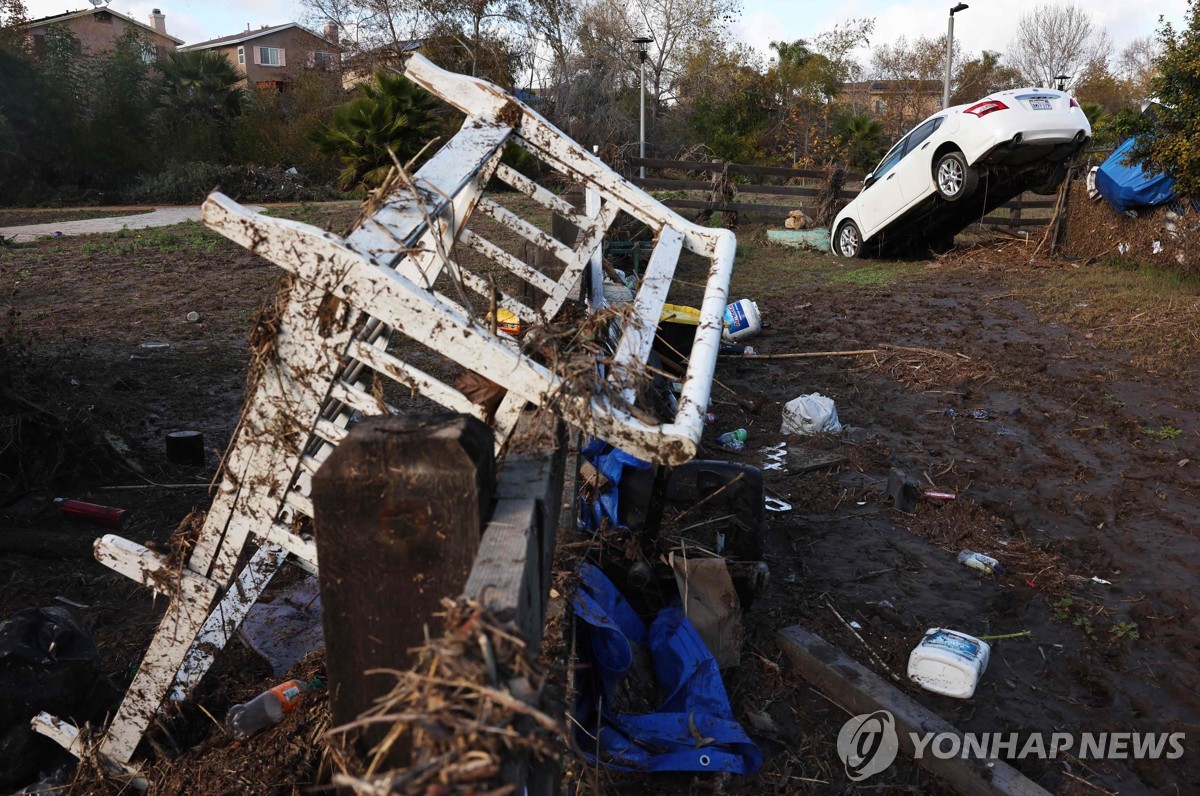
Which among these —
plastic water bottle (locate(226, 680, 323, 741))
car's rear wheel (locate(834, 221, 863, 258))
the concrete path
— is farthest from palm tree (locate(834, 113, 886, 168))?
plastic water bottle (locate(226, 680, 323, 741))

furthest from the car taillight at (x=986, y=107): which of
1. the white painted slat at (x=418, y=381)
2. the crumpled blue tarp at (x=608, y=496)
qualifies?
the white painted slat at (x=418, y=381)

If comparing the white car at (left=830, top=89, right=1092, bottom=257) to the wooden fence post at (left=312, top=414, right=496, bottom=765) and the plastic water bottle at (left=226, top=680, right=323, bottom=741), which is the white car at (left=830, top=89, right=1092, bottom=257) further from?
the wooden fence post at (left=312, top=414, right=496, bottom=765)

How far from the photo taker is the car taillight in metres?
10.1

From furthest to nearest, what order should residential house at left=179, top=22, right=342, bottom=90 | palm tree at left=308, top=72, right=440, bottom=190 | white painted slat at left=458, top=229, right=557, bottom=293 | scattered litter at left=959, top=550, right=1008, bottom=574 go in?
residential house at left=179, top=22, right=342, bottom=90
palm tree at left=308, top=72, right=440, bottom=190
scattered litter at left=959, top=550, right=1008, bottom=574
white painted slat at left=458, top=229, right=557, bottom=293

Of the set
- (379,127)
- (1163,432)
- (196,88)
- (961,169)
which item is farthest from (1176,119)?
(196,88)

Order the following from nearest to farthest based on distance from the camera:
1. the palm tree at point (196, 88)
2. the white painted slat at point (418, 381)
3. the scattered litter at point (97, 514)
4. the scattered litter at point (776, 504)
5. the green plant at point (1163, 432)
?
the white painted slat at point (418, 381) < the scattered litter at point (97, 514) < the scattered litter at point (776, 504) < the green plant at point (1163, 432) < the palm tree at point (196, 88)

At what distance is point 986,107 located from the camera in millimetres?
10188

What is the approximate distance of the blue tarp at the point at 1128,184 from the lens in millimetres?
9906

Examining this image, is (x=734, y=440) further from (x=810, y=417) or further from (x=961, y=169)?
(x=961, y=169)

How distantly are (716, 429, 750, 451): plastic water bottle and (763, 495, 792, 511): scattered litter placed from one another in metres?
0.81

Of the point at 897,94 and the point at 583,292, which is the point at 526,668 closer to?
the point at 583,292

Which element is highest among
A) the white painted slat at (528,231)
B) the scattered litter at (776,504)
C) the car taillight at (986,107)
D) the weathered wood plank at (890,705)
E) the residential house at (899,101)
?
the residential house at (899,101)

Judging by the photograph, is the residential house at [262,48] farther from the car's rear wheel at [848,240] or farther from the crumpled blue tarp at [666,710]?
the crumpled blue tarp at [666,710]

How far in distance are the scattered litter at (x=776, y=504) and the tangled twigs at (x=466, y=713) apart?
3.67 metres
